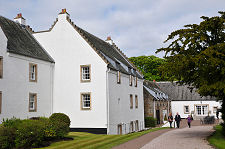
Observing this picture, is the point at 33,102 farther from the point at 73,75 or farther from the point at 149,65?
the point at 149,65

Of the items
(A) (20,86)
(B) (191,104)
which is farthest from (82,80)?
(B) (191,104)

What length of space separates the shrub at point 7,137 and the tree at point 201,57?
994 cm

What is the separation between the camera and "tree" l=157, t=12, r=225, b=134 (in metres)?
14.6

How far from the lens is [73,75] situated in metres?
26.1

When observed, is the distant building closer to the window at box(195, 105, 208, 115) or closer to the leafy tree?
the window at box(195, 105, 208, 115)

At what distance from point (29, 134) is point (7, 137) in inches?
46.2

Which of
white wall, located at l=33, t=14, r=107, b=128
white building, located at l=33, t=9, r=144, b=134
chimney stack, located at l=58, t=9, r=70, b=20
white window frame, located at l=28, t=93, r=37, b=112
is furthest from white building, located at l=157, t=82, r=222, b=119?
white window frame, located at l=28, t=93, r=37, b=112

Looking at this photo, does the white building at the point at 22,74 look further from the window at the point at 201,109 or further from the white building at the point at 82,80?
the window at the point at 201,109

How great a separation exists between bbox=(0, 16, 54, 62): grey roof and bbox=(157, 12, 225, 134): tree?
13.0 metres

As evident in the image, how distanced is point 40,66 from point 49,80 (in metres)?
1.95

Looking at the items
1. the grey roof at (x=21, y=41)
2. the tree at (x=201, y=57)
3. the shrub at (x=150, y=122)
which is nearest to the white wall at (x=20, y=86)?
the grey roof at (x=21, y=41)

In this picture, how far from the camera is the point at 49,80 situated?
85.8 ft

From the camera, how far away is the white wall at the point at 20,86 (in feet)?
68.2

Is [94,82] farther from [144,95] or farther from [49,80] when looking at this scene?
[144,95]
